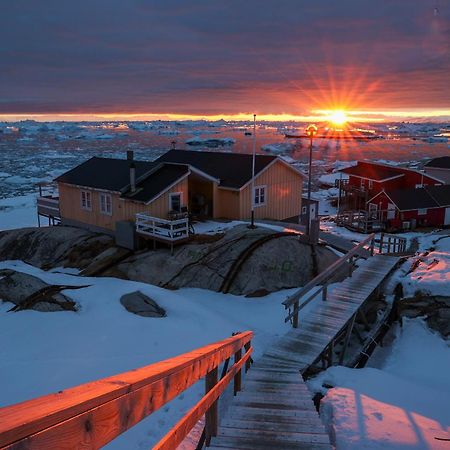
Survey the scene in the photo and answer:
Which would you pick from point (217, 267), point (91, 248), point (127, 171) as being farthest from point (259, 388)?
point (127, 171)

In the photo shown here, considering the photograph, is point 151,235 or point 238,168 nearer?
point 151,235

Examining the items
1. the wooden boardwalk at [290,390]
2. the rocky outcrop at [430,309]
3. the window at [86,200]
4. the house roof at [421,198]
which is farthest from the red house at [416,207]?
the wooden boardwalk at [290,390]

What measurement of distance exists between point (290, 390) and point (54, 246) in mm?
19200

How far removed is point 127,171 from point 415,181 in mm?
40118

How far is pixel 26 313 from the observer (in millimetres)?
14133

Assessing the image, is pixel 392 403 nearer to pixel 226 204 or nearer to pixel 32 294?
pixel 32 294

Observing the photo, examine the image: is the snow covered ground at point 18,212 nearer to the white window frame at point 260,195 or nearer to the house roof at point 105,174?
the house roof at point 105,174

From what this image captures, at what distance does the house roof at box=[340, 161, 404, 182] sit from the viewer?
54719 mm

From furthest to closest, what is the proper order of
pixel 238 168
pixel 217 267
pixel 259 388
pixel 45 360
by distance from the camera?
pixel 238 168 < pixel 217 267 < pixel 45 360 < pixel 259 388

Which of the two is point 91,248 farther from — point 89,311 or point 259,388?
point 259,388

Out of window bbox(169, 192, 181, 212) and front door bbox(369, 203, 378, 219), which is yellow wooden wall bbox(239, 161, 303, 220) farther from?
front door bbox(369, 203, 378, 219)

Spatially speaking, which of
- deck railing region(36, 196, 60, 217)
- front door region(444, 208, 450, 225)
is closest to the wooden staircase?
deck railing region(36, 196, 60, 217)

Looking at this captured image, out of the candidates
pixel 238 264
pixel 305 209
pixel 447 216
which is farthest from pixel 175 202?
pixel 447 216

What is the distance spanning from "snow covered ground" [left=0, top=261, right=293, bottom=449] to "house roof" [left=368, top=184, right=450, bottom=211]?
34.5 m
